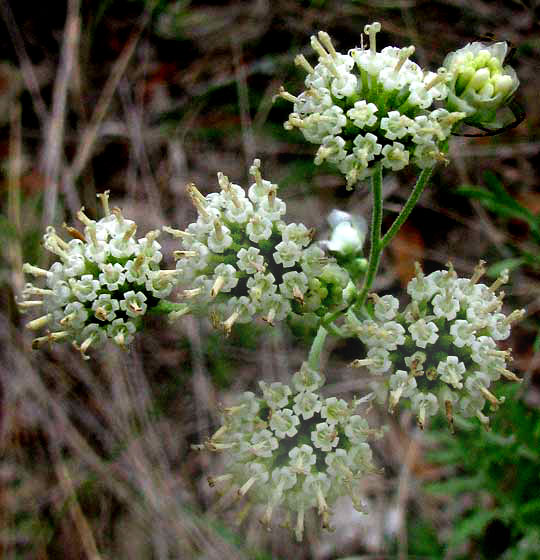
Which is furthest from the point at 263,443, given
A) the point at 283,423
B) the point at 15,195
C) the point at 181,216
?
the point at 15,195

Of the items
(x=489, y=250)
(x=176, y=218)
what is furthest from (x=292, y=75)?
(x=489, y=250)

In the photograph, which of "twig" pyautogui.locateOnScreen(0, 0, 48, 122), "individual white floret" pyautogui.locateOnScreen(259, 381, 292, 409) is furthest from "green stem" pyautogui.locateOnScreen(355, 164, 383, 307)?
"twig" pyautogui.locateOnScreen(0, 0, 48, 122)

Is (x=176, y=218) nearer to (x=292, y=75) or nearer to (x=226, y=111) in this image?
(x=226, y=111)

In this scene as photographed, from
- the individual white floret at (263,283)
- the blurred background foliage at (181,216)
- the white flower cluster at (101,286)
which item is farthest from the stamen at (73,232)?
the blurred background foliage at (181,216)

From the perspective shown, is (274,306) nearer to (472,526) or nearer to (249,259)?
(249,259)

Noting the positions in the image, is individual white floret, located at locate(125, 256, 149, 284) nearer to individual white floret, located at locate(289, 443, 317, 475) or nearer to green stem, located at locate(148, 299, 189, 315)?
green stem, located at locate(148, 299, 189, 315)

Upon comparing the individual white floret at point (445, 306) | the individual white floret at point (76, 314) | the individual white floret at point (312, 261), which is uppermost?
the individual white floret at point (312, 261)

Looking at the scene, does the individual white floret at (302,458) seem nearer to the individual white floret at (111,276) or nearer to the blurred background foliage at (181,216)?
the individual white floret at (111,276)
